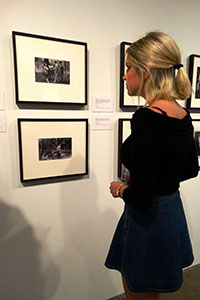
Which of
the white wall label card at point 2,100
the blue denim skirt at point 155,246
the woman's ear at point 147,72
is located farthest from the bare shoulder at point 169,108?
the white wall label card at point 2,100

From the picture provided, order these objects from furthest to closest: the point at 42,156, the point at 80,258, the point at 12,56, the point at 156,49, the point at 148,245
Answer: the point at 80,258 < the point at 42,156 < the point at 12,56 < the point at 148,245 < the point at 156,49

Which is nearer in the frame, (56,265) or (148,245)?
(148,245)

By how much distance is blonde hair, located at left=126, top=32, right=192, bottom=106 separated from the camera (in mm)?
861

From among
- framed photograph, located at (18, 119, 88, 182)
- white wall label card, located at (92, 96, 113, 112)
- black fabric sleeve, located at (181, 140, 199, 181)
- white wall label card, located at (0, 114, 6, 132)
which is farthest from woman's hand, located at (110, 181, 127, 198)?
white wall label card, located at (0, 114, 6, 132)

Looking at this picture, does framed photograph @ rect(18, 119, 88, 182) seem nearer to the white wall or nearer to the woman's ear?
the white wall

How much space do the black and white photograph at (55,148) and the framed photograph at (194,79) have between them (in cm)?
98

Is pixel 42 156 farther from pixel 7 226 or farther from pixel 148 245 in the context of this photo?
pixel 148 245

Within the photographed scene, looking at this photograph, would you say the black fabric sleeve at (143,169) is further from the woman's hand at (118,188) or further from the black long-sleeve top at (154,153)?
the woman's hand at (118,188)

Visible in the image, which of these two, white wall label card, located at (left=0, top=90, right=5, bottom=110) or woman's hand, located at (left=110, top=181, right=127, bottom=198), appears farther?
white wall label card, located at (left=0, top=90, right=5, bottom=110)

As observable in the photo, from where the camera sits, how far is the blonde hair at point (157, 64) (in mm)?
861

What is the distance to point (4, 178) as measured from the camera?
48.5 inches

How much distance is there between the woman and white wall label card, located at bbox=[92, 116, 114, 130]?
0.46m

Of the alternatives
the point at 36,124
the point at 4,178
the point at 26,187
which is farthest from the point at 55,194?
the point at 36,124

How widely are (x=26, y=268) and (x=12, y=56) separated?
120cm
